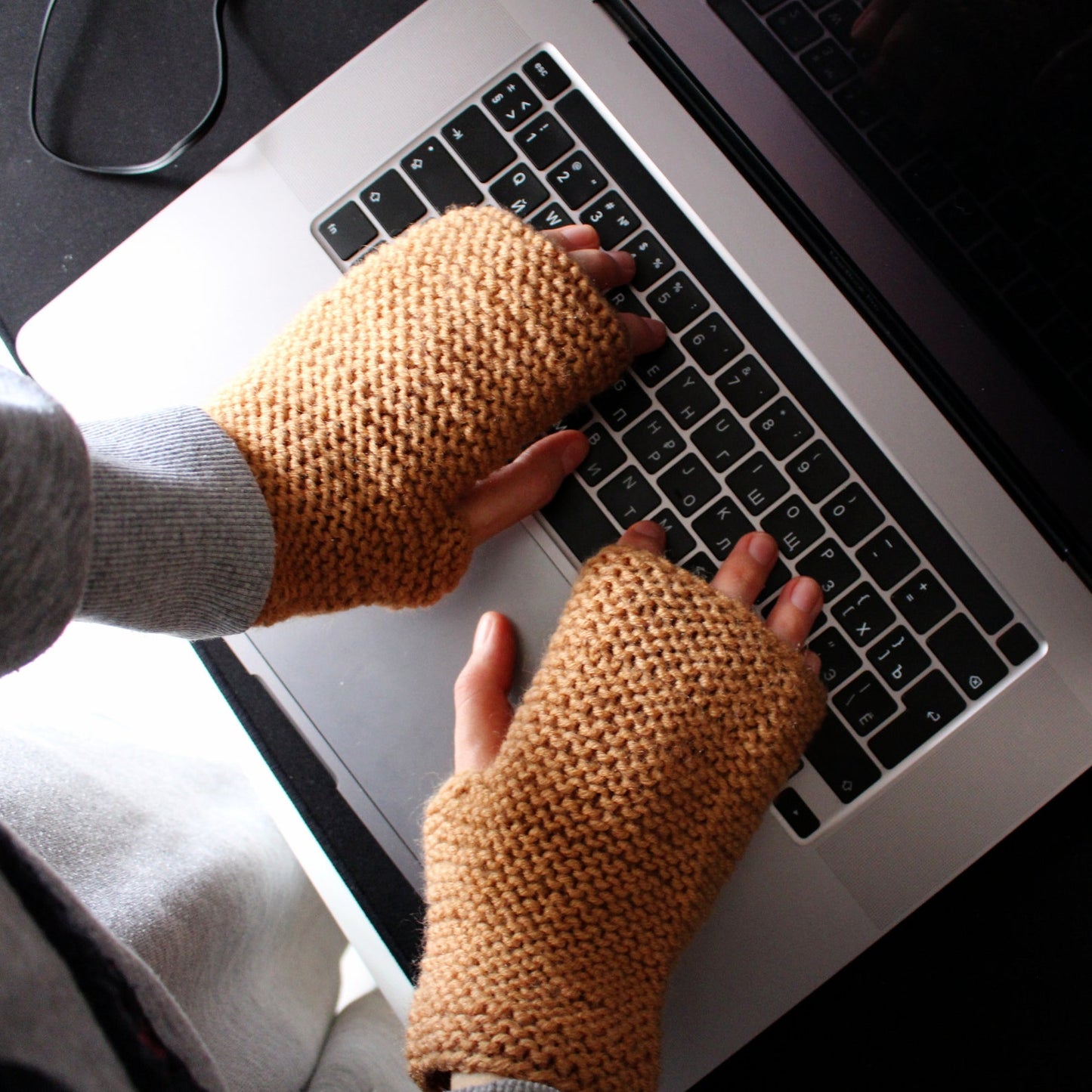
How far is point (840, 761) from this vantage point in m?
0.43

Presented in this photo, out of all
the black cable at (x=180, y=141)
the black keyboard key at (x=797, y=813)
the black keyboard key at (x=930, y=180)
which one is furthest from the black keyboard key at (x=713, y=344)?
the black cable at (x=180, y=141)

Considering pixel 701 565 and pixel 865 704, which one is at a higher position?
pixel 701 565

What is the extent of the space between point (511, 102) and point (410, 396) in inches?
7.2

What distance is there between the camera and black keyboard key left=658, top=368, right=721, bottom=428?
1.47 ft

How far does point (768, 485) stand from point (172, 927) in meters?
0.36

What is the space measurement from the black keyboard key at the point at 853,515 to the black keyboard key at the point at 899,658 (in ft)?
0.17

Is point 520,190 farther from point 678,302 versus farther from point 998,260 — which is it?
point 998,260

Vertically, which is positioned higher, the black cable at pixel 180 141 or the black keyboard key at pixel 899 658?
the black cable at pixel 180 141

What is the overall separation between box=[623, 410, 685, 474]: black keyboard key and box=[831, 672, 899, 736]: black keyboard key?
0.15 m

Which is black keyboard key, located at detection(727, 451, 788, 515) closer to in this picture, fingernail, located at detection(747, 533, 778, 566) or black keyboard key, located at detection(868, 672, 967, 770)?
fingernail, located at detection(747, 533, 778, 566)

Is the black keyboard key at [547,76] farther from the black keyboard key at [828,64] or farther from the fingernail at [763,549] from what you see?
the fingernail at [763,549]

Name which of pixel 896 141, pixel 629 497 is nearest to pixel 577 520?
pixel 629 497

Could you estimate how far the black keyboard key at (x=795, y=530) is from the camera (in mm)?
438

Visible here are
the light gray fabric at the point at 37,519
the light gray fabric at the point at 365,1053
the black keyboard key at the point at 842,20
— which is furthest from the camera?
the light gray fabric at the point at 365,1053
